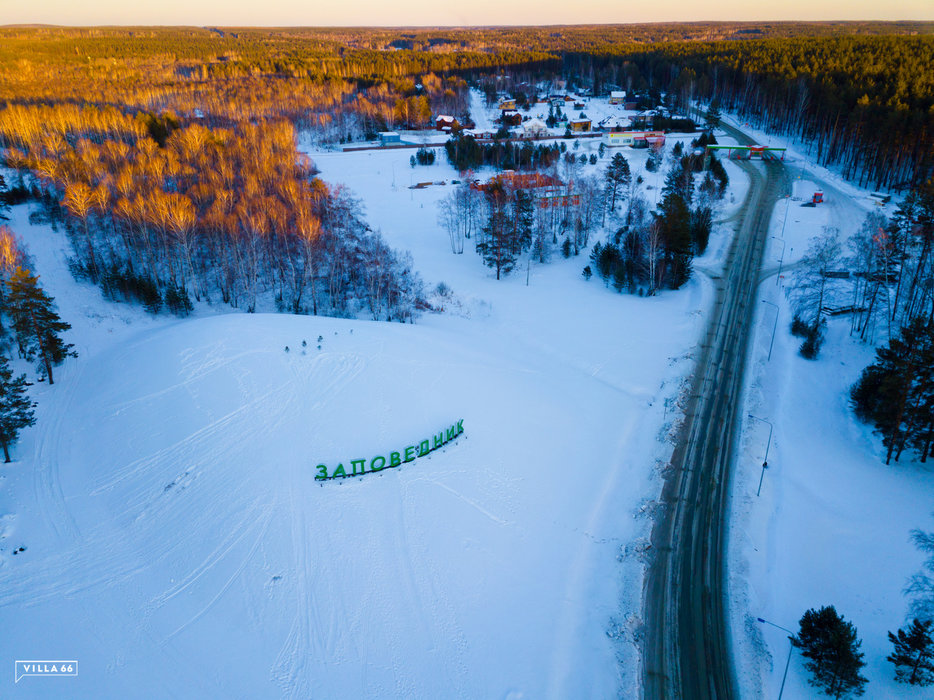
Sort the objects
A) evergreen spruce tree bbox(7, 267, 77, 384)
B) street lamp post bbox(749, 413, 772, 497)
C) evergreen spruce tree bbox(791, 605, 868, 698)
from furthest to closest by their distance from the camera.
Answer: evergreen spruce tree bbox(7, 267, 77, 384)
street lamp post bbox(749, 413, 772, 497)
evergreen spruce tree bbox(791, 605, 868, 698)

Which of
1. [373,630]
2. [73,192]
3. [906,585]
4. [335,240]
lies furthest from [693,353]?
[73,192]

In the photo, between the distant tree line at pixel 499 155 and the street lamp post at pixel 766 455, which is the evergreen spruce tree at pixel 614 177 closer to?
the distant tree line at pixel 499 155

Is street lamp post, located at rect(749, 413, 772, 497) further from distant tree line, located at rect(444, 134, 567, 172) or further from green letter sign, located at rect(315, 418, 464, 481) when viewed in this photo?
distant tree line, located at rect(444, 134, 567, 172)

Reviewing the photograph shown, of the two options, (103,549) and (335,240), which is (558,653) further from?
(335,240)

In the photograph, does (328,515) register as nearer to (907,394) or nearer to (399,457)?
(399,457)

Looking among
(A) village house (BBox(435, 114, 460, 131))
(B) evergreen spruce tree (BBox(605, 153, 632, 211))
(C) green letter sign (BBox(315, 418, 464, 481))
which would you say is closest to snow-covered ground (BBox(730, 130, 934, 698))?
(C) green letter sign (BBox(315, 418, 464, 481))

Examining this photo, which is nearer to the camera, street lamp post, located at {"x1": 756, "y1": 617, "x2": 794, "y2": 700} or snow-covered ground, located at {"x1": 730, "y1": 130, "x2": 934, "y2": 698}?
street lamp post, located at {"x1": 756, "y1": 617, "x2": 794, "y2": 700}
